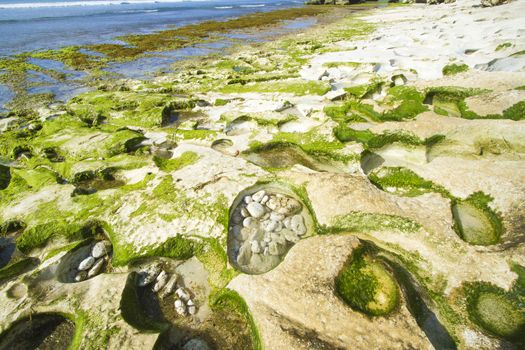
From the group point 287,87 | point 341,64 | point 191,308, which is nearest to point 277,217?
point 191,308

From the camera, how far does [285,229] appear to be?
20.0 feet

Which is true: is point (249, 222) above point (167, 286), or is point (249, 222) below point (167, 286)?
above

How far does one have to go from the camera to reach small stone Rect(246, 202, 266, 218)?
636 cm

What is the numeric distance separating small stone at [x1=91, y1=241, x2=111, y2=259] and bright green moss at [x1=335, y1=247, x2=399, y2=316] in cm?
491

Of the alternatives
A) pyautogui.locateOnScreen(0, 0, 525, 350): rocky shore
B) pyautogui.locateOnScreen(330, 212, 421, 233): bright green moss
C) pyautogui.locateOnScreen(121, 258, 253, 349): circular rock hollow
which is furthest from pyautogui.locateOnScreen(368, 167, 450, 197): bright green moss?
pyautogui.locateOnScreen(121, 258, 253, 349): circular rock hollow

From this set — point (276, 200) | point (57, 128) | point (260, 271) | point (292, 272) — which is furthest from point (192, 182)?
point (57, 128)

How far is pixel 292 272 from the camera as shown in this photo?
4.73 meters

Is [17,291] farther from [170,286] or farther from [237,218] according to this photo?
[237,218]

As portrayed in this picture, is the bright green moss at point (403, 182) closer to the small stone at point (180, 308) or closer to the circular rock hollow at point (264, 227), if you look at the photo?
the circular rock hollow at point (264, 227)

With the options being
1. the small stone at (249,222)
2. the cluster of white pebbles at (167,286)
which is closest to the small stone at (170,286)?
the cluster of white pebbles at (167,286)

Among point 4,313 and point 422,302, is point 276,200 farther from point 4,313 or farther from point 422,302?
point 4,313

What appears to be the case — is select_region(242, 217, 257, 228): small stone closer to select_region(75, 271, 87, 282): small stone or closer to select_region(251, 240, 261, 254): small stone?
select_region(251, 240, 261, 254): small stone

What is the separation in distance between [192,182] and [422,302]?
17.7 feet

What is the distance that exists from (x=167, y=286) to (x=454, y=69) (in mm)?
14591
